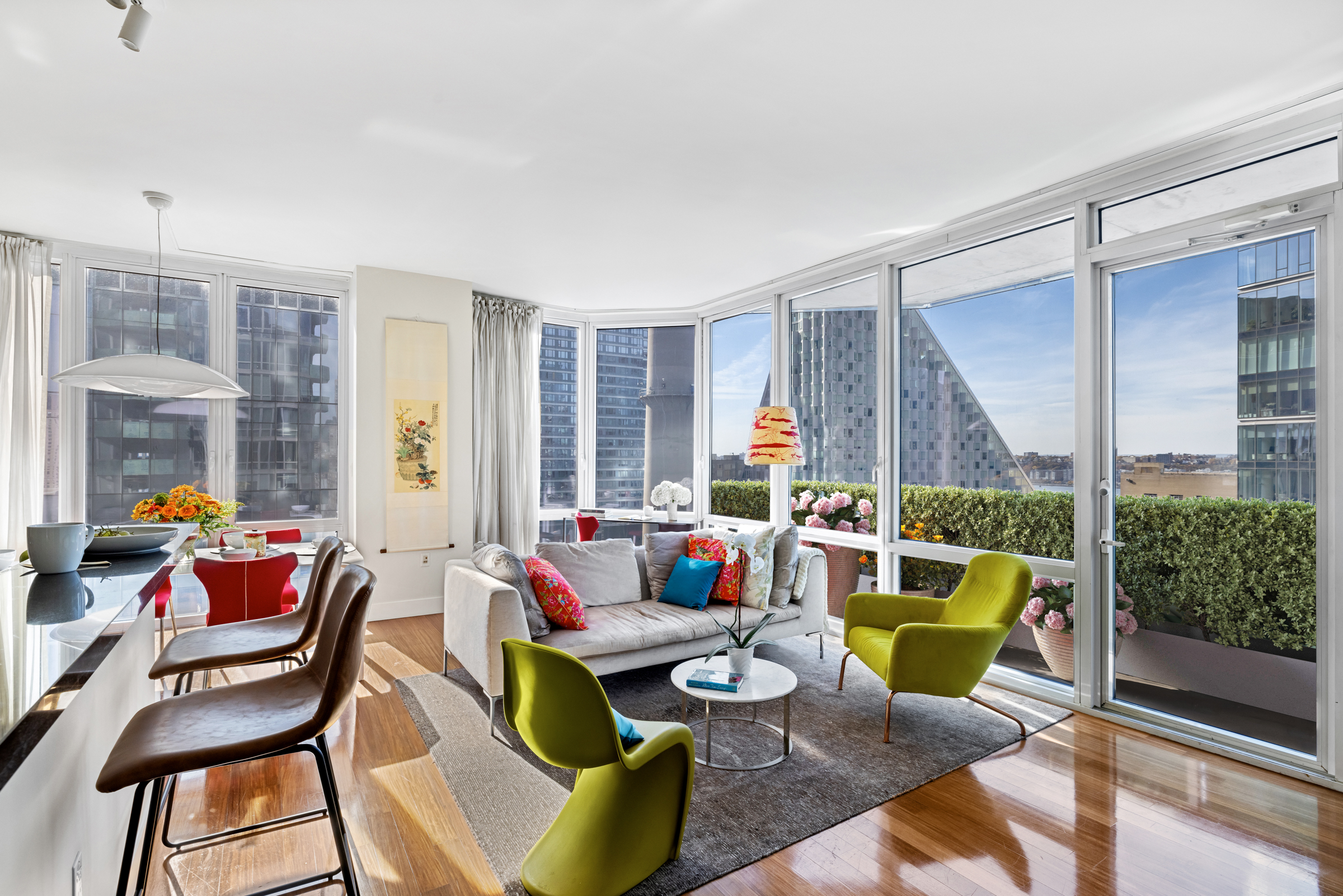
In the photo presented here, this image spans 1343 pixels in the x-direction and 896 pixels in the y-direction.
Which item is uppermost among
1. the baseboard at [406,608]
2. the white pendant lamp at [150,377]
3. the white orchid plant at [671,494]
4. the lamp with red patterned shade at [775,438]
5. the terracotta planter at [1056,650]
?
the white pendant lamp at [150,377]

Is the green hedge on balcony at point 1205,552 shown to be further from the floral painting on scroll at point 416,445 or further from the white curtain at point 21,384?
the white curtain at point 21,384

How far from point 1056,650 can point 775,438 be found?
2093 millimetres

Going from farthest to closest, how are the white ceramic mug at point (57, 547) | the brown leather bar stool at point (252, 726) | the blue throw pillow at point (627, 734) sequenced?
the blue throw pillow at point (627, 734)
the white ceramic mug at point (57, 547)
the brown leather bar stool at point (252, 726)

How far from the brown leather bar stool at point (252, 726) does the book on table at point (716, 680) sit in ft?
4.79

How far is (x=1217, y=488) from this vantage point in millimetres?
3076

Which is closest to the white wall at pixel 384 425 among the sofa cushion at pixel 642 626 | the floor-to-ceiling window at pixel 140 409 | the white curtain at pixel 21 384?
the floor-to-ceiling window at pixel 140 409

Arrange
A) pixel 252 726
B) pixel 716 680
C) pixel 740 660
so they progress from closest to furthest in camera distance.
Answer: pixel 252 726 → pixel 716 680 → pixel 740 660

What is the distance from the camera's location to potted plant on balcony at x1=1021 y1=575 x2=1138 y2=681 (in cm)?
362

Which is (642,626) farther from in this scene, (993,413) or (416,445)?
(416,445)

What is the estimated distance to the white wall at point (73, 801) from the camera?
1127mm

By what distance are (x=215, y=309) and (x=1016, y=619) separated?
5659 millimetres

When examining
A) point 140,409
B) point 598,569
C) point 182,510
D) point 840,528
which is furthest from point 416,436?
point 840,528

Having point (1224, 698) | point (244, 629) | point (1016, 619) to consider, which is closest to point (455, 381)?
point (244, 629)

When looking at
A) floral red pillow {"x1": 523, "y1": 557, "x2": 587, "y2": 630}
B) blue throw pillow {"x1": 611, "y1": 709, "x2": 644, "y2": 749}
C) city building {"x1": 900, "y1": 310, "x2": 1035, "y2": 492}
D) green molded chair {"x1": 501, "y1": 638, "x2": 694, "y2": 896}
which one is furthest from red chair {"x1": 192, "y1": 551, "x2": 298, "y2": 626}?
city building {"x1": 900, "y1": 310, "x2": 1035, "y2": 492}
